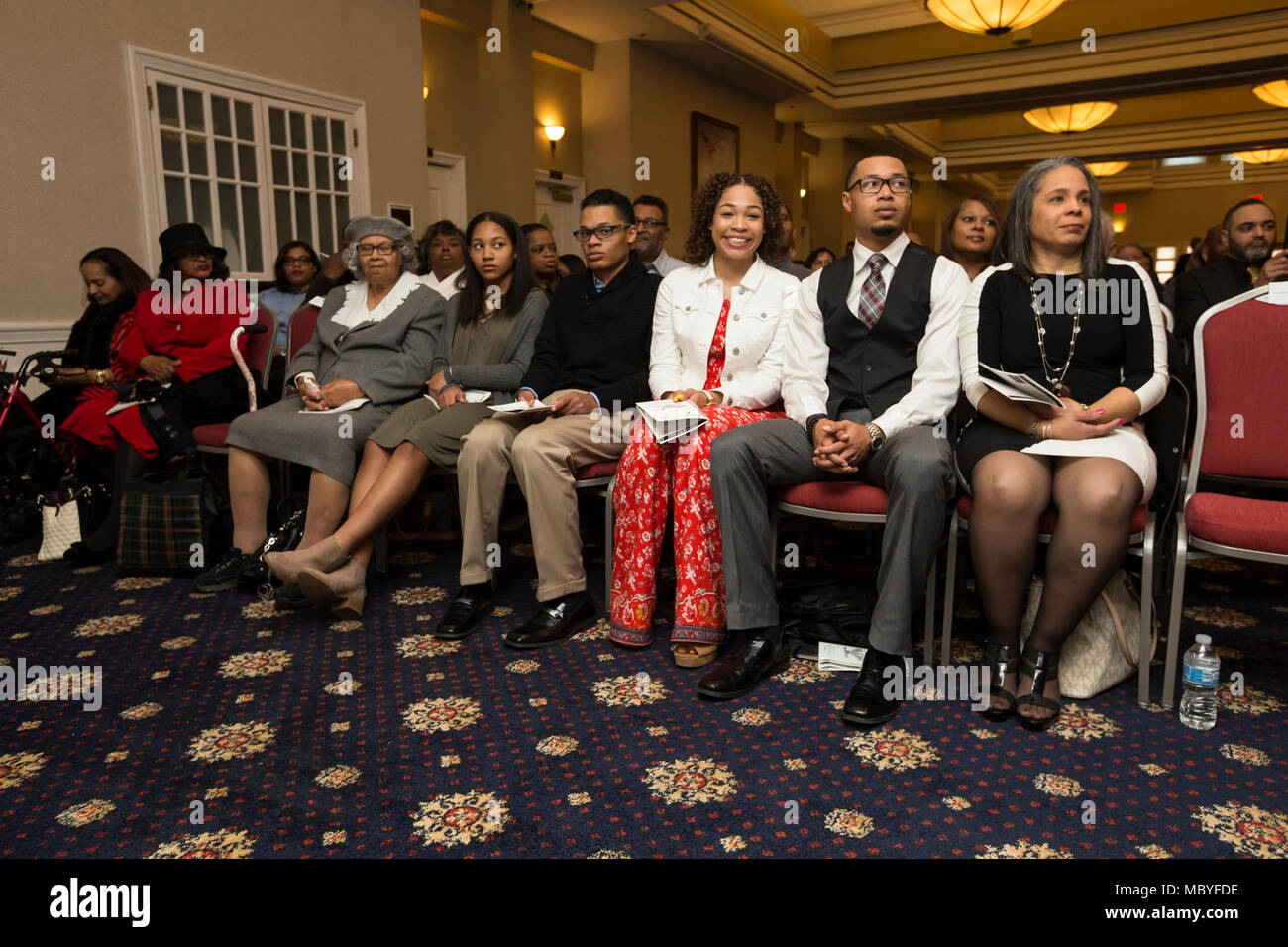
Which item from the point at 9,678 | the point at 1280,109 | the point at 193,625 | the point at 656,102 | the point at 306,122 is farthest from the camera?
the point at 1280,109

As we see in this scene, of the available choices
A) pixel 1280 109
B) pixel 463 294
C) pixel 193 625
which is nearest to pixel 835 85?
pixel 1280 109

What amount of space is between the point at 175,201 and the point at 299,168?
0.96m

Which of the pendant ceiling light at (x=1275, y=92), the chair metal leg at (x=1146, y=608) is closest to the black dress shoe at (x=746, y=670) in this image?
the chair metal leg at (x=1146, y=608)

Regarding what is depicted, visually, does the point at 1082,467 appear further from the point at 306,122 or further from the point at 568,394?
the point at 306,122

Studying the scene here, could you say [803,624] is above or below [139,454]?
below

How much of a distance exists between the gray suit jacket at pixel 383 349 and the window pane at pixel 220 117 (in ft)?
7.98

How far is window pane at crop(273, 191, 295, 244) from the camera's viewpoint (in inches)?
225

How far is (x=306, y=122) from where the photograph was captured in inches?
224

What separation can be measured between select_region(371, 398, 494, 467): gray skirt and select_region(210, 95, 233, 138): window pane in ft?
10.4

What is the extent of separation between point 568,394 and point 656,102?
683 centimetres

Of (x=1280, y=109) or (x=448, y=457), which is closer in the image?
(x=448, y=457)

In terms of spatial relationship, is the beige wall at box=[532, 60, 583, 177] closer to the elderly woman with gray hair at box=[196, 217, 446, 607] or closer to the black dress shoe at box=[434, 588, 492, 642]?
the elderly woman with gray hair at box=[196, 217, 446, 607]

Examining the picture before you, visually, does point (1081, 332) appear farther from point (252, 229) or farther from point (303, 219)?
point (303, 219)

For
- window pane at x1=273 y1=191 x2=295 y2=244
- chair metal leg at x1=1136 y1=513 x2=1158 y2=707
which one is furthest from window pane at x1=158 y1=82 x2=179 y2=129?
chair metal leg at x1=1136 y1=513 x2=1158 y2=707
